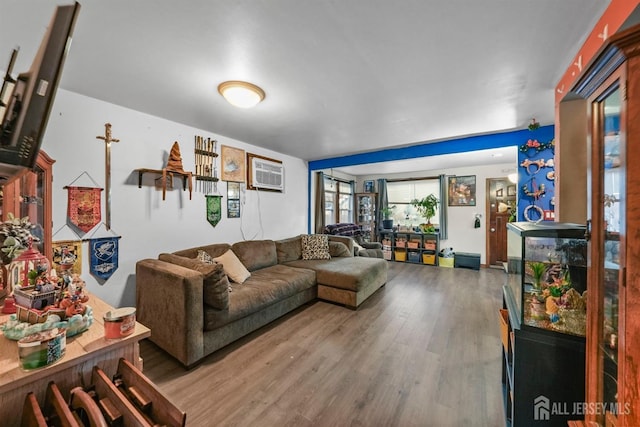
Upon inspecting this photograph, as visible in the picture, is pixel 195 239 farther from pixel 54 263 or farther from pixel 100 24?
pixel 100 24

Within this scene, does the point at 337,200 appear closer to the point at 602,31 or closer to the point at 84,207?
the point at 84,207

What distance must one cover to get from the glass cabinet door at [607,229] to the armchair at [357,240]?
12.8 feet

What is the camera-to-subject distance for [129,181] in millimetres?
2594

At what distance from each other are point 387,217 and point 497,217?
253 cm

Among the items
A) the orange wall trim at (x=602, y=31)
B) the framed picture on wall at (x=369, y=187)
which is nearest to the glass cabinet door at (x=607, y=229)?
the orange wall trim at (x=602, y=31)

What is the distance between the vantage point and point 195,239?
3186mm

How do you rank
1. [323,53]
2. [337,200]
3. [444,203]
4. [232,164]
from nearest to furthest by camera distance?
1. [323,53]
2. [232,164]
3. [444,203]
4. [337,200]

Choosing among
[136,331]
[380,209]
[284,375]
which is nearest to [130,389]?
[136,331]

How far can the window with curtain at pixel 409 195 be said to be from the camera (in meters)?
6.25

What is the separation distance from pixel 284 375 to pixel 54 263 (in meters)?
2.22

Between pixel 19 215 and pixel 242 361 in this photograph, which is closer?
pixel 19 215

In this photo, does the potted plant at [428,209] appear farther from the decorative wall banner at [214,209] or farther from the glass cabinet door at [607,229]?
the glass cabinet door at [607,229]

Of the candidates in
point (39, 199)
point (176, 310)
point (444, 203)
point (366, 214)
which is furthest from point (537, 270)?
point (366, 214)

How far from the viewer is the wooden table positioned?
28.7 inches
